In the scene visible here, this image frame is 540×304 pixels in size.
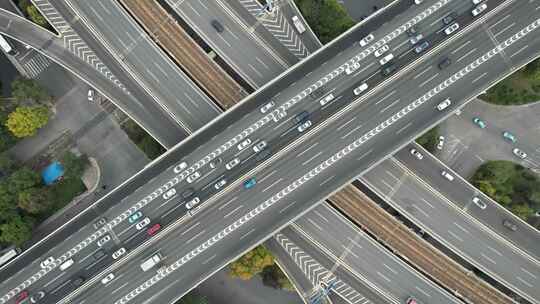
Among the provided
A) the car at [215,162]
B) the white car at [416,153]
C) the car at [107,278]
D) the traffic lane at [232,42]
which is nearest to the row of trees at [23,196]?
the car at [107,278]

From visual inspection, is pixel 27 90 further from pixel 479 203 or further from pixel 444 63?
pixel 479 203

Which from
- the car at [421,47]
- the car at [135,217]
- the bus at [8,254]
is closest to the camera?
the car at [421,47]

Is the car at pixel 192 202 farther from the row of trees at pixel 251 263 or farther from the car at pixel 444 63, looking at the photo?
the car at pixel 444 63

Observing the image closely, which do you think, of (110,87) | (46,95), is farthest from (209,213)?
(46,95)

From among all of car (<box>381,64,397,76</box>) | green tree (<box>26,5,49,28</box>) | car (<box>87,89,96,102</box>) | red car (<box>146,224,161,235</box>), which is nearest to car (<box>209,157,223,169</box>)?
red car (<box>146,224,161,235</box>)

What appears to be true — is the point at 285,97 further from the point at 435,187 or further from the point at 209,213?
the point at 435,187

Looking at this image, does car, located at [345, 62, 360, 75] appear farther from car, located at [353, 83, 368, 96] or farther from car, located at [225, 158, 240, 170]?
car, located at [225, 158, 240, 170]
